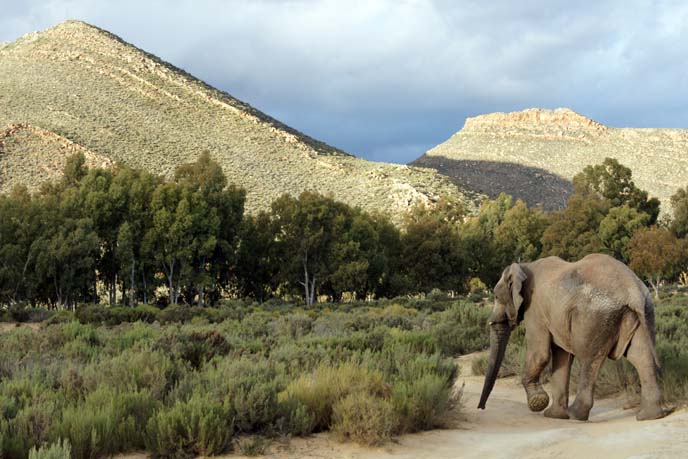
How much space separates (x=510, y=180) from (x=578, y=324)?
111 m

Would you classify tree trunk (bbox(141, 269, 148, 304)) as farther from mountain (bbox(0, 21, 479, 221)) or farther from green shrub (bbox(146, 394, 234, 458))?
green shrub (bbox(146, 394, 234, 458))

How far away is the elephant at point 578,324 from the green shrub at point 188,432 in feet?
14.2

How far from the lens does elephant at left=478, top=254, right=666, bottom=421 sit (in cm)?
826

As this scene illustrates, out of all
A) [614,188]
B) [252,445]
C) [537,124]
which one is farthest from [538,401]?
[537,124]

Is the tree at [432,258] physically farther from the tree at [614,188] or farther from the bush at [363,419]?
the bush at [363,419]

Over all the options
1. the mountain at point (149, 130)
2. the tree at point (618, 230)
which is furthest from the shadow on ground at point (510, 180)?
the tree at point (618, 230)

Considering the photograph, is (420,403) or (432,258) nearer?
(420,403)

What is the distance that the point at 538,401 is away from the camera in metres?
9.04

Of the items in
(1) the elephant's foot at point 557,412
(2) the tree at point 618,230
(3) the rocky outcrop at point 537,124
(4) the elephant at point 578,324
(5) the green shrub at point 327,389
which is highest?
(3) the rocky outcrop at point 537,124

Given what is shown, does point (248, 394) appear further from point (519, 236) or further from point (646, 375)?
point (519, 236)

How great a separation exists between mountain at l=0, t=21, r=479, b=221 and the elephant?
216 feet

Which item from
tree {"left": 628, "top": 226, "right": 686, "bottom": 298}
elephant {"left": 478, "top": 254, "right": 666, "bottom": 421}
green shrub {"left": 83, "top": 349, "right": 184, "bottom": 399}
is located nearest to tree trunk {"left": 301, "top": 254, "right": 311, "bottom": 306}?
tree {"left": 628, "top": 226, "right": 686, "bottom": 298}

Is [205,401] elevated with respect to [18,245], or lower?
lower

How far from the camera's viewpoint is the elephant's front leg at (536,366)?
9.09 m
